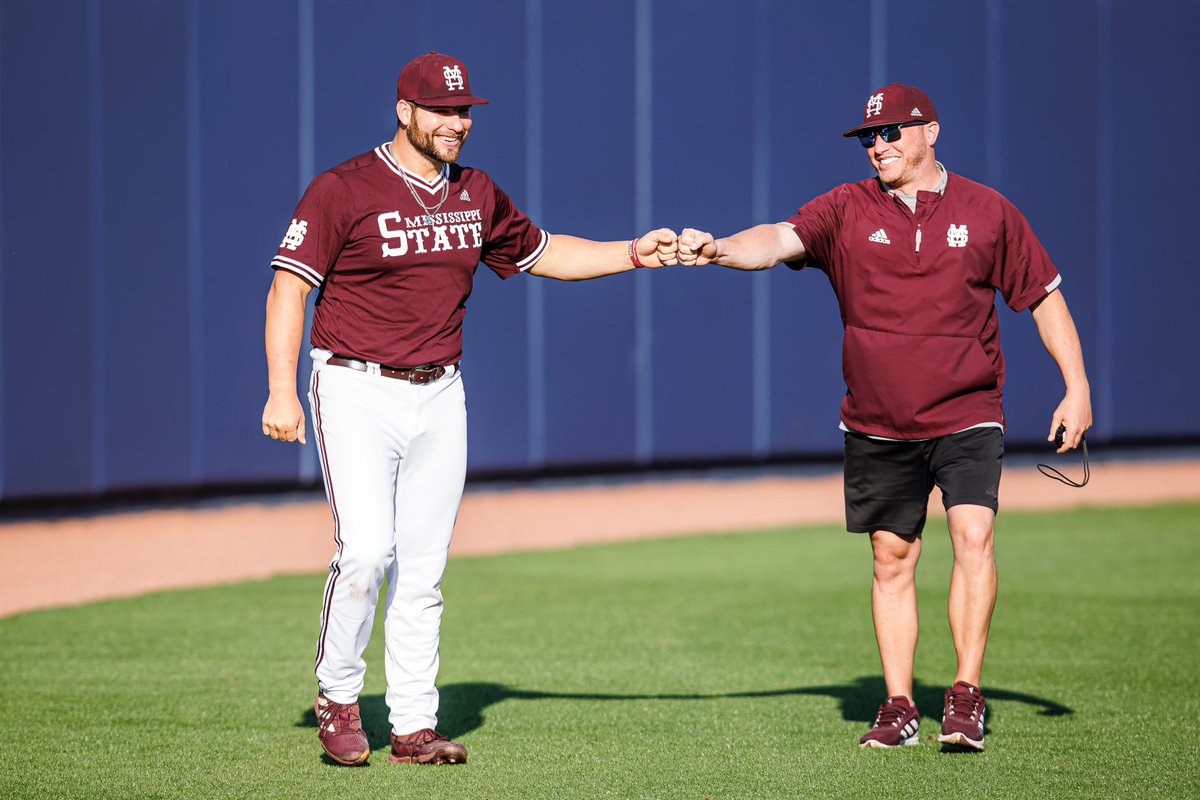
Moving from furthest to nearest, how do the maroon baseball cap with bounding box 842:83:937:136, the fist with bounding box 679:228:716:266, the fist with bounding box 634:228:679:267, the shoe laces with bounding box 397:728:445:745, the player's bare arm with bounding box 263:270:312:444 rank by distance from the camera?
the fist with bounding box 634:228:679:267 → the fist with bounding box 679:228:716:266 → the maroon baseball cap with bounding box 842:83:937:136 → the shoe laces with bounding box 397:728:445:745 → the player's bare arm with bounding box 263:270:312:444

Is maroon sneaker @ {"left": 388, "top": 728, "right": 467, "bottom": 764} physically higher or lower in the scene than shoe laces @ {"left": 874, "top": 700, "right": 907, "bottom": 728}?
lower

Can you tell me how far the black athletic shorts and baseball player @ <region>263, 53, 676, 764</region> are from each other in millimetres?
1444

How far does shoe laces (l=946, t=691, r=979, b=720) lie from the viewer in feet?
18.1

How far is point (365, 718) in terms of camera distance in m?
6.20

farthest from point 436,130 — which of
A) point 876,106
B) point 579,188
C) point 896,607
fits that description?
point 579,188

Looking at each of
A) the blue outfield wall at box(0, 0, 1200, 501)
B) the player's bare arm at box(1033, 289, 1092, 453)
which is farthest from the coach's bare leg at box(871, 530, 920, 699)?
the blue outfield wall at box(0, 0, 1200, 501)

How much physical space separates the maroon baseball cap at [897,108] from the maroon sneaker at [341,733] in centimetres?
263

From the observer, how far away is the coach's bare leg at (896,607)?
5812 mm

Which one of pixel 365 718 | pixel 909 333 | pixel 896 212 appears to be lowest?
pixel 365 718

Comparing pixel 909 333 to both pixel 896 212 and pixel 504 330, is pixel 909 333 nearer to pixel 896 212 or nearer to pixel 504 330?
pixel 896 212

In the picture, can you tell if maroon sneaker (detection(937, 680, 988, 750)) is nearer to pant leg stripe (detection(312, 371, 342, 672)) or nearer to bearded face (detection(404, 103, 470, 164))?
pant leg stripe (detection(312, 371, 342, 672))

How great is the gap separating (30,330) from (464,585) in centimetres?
405

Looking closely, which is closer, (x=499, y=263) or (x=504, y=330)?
(x=499, y=263)

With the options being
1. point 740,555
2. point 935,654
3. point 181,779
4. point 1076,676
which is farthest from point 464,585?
point 181,779
